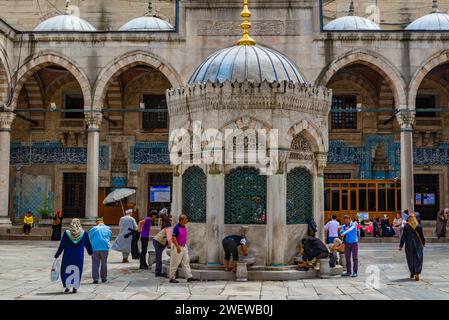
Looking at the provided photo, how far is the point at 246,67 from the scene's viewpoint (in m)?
9.55

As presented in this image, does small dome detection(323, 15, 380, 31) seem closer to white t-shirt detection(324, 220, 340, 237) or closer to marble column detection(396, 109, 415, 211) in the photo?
marble column detection(396, 109, 415, 211)

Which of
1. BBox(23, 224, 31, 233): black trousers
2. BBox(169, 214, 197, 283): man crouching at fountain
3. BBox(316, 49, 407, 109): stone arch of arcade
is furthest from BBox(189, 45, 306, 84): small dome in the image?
BBox(23, 224, 31, 233): black trousers

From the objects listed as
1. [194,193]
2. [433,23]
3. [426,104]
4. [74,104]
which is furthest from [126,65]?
[426,104]

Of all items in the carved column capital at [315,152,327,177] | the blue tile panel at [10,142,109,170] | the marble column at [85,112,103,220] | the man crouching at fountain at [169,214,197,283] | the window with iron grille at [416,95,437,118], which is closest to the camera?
the man crouching at fountain at [169,214,197,283]

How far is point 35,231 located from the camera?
19297 mm

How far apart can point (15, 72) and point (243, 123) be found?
12.6 metres

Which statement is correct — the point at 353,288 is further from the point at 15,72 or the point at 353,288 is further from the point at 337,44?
the point at 15,72

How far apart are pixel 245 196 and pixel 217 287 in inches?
66.5

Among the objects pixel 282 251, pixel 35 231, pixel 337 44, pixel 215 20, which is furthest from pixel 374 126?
pixel 282 251

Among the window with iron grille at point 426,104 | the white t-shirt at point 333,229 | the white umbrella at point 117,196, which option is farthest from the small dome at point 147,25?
the white t-shirt at point 333,229

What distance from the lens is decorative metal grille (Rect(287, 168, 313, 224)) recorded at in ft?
30.6

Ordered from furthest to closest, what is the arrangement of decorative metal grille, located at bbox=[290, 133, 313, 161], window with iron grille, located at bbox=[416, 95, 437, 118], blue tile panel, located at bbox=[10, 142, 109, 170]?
blue tile panel, located at bbox=[10, 142, 109, 170] → window with iron grille, located at bbox=[416, 95, 437, 118] → decorative metal grille, located at bbox=[290, 133, 313, 161]

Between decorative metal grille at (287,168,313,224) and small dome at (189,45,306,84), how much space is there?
5.29 ft

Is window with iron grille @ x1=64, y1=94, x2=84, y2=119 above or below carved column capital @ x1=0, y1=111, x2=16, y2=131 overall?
above
